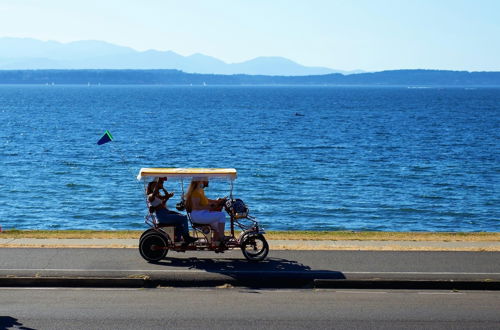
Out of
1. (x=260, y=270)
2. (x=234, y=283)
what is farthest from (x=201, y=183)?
(x=234, y=283)

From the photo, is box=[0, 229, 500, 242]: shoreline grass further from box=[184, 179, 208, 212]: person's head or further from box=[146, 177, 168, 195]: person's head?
box=[184, 179, 208, 212]: person's head

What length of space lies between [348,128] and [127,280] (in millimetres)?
77258

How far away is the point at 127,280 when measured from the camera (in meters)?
13.7

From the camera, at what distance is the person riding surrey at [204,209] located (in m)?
15.7

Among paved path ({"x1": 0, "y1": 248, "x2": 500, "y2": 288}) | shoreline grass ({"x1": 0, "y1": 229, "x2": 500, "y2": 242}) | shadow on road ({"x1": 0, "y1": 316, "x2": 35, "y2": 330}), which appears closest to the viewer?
shadow on road ({"x1": 0, "y1": 316, "x2": 35, "y2": 330})

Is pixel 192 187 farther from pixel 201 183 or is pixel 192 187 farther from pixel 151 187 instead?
pixel 151 187

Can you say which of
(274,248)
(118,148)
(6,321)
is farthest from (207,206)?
(118,148)

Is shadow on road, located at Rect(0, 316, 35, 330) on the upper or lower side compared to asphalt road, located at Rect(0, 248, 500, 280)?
upper

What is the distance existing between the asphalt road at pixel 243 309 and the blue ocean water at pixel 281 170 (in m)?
17.4

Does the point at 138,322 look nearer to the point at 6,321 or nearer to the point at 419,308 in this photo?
the point at 6,321

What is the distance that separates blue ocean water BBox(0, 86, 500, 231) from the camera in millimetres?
33969

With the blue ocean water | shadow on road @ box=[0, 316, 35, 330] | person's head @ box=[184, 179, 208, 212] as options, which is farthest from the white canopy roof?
the blue ocean water

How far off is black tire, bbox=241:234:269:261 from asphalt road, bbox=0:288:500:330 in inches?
66.8

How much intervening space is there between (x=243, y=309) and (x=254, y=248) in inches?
124
